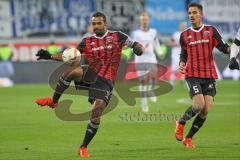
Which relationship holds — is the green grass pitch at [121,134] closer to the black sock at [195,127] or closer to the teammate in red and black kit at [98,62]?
the black sock at [195,127]

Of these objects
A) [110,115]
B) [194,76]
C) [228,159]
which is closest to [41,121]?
[110,115]

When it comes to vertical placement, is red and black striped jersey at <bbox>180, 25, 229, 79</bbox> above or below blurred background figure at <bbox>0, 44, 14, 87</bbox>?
above

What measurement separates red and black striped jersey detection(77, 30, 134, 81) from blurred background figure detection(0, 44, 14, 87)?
20130 millimetres

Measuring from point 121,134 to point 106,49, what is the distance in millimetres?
3169

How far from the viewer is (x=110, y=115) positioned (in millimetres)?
18375

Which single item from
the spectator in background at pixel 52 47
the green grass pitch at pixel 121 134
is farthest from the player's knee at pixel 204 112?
the spectator in background at pixel 52 47

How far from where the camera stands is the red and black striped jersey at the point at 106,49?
11.5 m

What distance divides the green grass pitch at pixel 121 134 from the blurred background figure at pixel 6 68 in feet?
29.8

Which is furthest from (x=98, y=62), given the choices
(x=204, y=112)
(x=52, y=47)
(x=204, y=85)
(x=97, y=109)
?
(x=52, y=47)

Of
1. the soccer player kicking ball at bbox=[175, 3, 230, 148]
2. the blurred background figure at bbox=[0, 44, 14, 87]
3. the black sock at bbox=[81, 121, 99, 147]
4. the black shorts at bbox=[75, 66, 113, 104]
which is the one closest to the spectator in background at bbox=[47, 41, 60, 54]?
the blurred background figure at bbox=[0, 44, 14, 87]

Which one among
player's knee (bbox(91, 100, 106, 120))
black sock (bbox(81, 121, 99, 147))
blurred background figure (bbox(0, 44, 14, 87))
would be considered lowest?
blurred background figure (bbox(0, 44, 14, 87))

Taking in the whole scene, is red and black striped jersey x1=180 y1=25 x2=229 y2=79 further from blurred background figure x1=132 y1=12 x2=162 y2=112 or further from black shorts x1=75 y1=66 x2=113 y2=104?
blurred background figure x1=132 y1=12 x2=162 y2=112

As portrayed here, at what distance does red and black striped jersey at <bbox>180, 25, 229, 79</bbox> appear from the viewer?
1224 centimetres

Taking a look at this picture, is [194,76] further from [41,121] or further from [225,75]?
[225,75]
